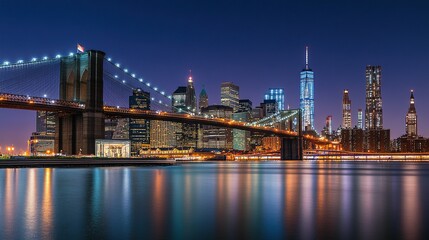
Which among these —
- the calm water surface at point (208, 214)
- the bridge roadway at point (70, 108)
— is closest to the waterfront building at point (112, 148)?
the bridge roadway at point (70, 108)

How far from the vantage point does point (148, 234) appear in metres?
13.2

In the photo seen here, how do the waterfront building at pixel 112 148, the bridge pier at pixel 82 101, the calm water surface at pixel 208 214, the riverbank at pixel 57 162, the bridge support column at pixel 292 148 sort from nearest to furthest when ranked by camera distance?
the calm water surface at pixel 208 214
the riverbank at pixel 57 162
the bridge pier at pixel 82 101
the waterfront building at pixel 112 148
the bridge support column at pixel 292 148

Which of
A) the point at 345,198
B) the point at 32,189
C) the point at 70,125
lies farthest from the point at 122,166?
the point at 345,198

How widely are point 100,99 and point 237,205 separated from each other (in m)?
42.1

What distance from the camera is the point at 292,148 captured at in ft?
367

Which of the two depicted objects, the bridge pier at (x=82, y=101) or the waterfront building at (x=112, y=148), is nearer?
the bridge pier at (x=82, y=101)

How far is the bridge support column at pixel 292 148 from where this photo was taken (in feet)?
358

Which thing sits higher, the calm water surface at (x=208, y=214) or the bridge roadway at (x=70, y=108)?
the bridge roadway at (x=70, y=108)

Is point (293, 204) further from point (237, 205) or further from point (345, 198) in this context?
point (345, 198)

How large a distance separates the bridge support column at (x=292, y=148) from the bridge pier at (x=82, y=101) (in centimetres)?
5758

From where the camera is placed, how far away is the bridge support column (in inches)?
4294

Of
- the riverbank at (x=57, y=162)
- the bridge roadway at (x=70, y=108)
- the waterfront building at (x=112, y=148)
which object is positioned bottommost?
the riverbank at (x=57, y=162)

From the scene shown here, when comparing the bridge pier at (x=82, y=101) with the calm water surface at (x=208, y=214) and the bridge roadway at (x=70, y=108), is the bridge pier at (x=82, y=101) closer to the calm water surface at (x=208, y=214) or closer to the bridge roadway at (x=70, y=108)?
the bridge roadway at (x=70, y=108)

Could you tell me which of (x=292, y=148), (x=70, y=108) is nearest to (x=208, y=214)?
(x=70, y=108)
